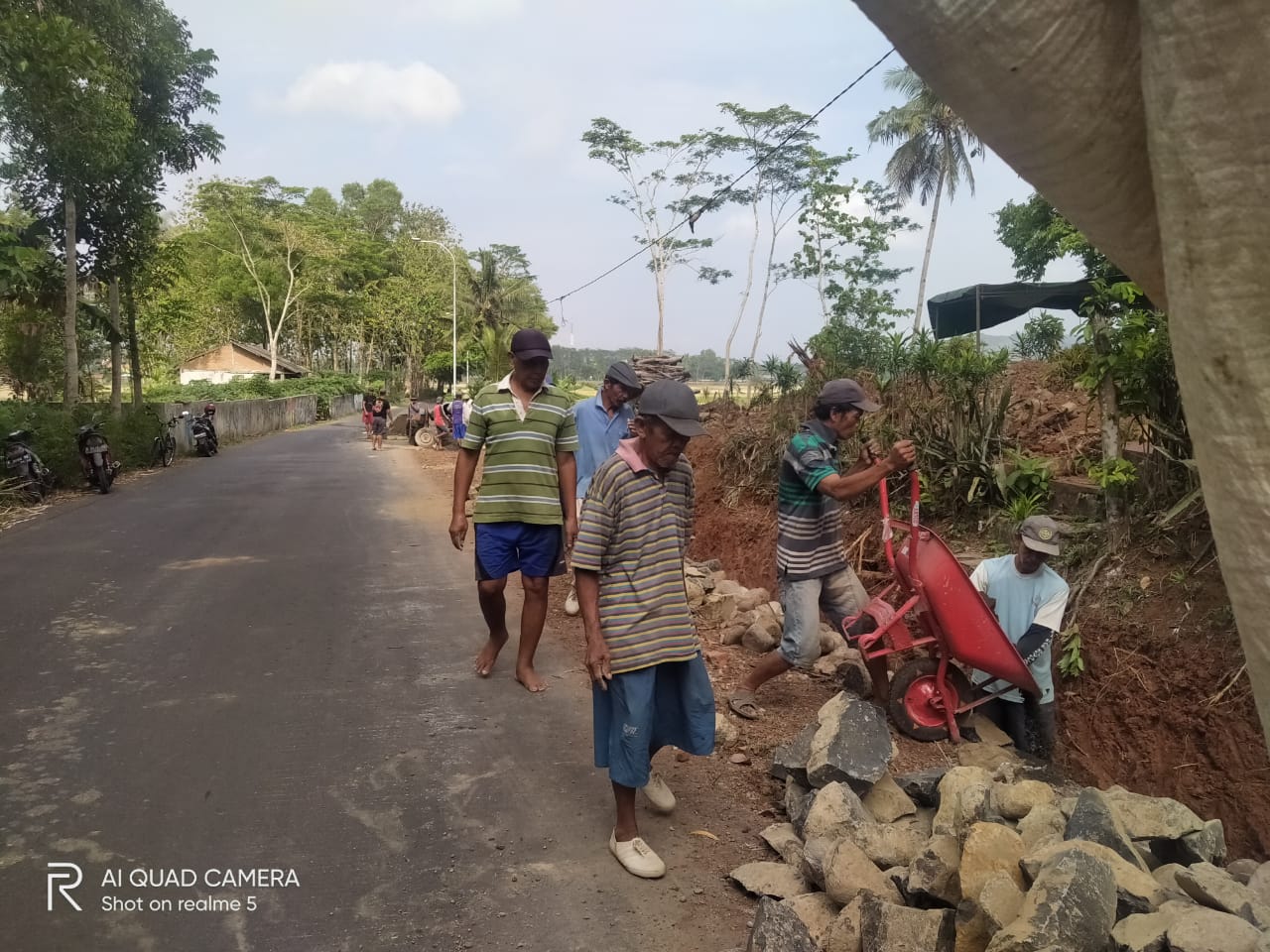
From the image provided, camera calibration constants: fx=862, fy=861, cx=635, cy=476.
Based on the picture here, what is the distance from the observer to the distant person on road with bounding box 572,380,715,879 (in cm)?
300

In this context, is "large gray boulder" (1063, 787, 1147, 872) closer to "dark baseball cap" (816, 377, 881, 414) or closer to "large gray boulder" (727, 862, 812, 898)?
"large gray boulder" (727, 862, 812, 898)

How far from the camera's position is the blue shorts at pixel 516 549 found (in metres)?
4.53

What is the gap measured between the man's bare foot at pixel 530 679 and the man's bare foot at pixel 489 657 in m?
0.21

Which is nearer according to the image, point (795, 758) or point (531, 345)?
point (795, 758)

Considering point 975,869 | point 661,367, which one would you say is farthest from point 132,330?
point 975,869

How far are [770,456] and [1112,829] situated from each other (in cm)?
733

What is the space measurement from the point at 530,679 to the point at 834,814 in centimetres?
210

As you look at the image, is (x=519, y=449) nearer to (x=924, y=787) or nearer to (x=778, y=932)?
(x=924, y=787)

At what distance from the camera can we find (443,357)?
2078 inches

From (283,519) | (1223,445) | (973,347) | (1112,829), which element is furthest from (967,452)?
(283,519)

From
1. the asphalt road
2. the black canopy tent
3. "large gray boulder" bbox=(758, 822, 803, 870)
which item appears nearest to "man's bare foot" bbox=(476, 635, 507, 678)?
the asphalt road

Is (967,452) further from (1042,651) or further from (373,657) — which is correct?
(373,657)

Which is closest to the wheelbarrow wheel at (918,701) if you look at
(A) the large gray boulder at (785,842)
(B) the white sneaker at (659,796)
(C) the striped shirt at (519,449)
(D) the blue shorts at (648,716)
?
(A) the large gray boulder at (785,842)

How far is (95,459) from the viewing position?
1270cm
